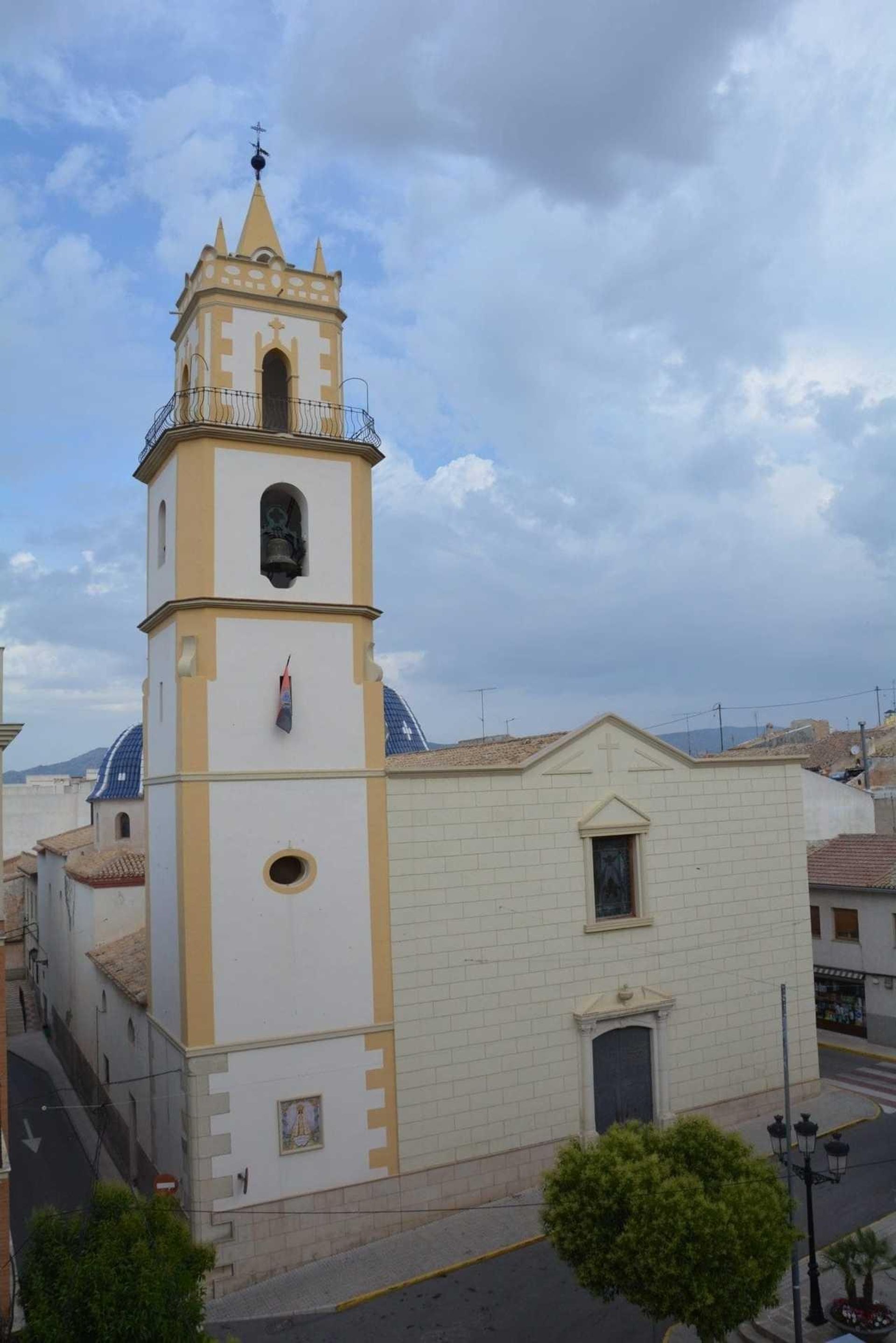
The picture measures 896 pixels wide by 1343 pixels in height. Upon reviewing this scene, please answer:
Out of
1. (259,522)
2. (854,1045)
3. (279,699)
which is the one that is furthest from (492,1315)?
(854,1045)

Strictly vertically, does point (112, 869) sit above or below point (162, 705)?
below

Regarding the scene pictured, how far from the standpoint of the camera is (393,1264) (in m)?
17.4

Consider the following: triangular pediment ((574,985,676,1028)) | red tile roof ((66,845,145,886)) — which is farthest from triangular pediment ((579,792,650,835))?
red tile roof ((66,845,145,886))

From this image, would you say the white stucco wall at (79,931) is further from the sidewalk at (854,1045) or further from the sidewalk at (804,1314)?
the sidewalk at (854,1045)

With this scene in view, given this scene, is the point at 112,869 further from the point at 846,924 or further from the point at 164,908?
the point at 846,924

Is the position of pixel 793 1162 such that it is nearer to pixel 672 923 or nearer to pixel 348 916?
pixel 672 923

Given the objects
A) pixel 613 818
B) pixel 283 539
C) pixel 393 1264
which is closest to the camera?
pixel 393 1264

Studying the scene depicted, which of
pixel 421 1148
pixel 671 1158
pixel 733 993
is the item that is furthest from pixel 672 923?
pixel 671 1158

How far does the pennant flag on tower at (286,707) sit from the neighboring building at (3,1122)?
15.2ft

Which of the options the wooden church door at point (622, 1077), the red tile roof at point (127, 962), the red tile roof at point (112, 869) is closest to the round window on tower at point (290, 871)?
the red tile roof at point (127, 962)

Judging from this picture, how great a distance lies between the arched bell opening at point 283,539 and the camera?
62.5ft

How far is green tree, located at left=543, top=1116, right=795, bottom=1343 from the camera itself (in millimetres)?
12383

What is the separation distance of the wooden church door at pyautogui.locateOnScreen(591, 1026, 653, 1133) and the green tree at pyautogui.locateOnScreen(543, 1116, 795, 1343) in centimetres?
691

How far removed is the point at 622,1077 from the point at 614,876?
4.02 m
